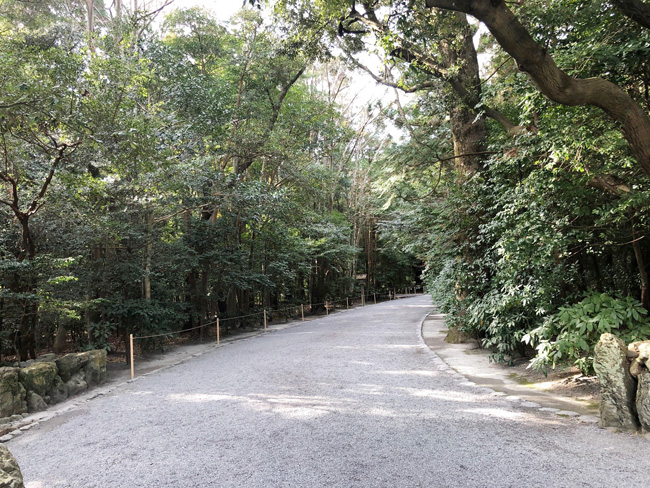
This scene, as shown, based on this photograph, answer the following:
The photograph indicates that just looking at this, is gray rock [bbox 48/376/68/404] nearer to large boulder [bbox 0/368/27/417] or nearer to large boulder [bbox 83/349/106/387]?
large boulder [bbox 0/368/27/417]

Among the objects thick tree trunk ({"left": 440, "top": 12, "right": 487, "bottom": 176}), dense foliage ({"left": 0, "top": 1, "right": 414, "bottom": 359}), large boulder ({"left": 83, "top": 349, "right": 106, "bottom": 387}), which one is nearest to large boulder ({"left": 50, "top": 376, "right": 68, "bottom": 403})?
large boulder ({"left": 83, "top": 349, "right": 106, "bottom": 387})

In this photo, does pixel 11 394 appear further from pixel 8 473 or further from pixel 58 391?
pixel 8 473

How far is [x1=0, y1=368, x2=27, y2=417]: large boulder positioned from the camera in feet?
16.2

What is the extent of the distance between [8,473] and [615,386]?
4757 mm

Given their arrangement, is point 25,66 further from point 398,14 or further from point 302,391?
point 302,391

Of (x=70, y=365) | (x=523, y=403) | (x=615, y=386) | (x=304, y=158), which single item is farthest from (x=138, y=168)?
(x=304, y=158)

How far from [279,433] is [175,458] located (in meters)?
1.00

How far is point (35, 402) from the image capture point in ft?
17.3

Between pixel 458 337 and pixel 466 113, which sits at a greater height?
pixel 466 113

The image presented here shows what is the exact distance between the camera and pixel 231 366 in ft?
24.9

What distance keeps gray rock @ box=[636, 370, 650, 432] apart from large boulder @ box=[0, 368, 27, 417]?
23.6ft

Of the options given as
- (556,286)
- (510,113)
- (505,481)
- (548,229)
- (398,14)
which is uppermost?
(398,14)

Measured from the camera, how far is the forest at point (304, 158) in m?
4.03

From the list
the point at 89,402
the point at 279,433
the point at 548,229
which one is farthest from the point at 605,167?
the point at 89,402
